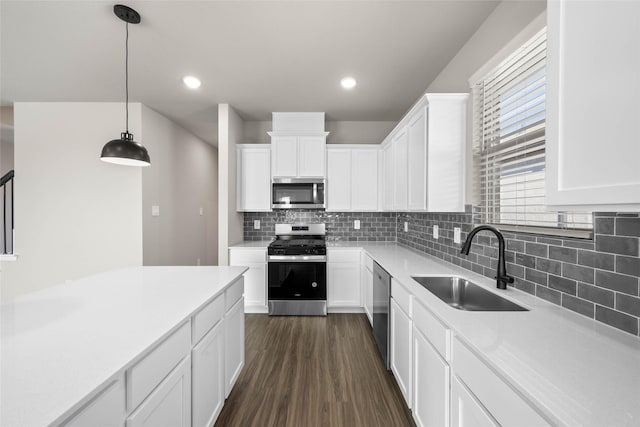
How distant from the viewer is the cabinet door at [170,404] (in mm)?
912

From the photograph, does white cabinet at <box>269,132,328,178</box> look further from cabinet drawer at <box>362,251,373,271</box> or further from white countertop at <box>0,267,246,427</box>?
white countertop at <box>0,267,246,427</box>

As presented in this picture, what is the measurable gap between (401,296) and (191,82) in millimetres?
2912

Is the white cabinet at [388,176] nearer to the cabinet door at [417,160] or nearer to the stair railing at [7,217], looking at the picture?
the cabinet door at [417,160]

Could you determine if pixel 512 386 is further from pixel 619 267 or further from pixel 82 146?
pixel 82 146

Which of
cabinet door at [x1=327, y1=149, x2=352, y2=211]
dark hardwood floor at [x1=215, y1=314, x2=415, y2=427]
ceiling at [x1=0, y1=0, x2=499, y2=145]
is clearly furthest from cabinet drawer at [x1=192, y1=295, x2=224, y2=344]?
cabinet door at [x1=327, y1=149, x2=352, y2=211]

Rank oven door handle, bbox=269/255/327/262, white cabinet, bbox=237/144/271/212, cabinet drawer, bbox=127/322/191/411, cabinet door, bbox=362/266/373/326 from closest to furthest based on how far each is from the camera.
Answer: cabinet drawer, bbox=127/322/191/411 < cabinet door, bbox=362/266/373/326 < oven door handle, bbox=269/255/327/262 < white cabinet, bbox=237/144/271/212

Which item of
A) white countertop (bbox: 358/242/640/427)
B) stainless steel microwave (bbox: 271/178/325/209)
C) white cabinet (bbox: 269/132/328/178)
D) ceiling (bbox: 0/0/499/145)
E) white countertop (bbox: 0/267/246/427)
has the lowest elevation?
white countertop (bbox: 358/242/640/427)

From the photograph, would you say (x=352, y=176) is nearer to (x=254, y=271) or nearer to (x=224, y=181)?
(x=224, y=181)

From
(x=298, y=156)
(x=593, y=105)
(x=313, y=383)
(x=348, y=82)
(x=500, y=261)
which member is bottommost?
(x=313, y=383)

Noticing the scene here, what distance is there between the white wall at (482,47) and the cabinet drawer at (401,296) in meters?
0.86

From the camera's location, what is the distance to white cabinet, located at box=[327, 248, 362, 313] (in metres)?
3.38

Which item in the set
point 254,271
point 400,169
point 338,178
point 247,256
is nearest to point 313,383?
point 254,271

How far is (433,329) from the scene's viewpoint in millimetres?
1281

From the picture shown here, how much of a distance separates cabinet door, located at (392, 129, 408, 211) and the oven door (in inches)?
45.2
